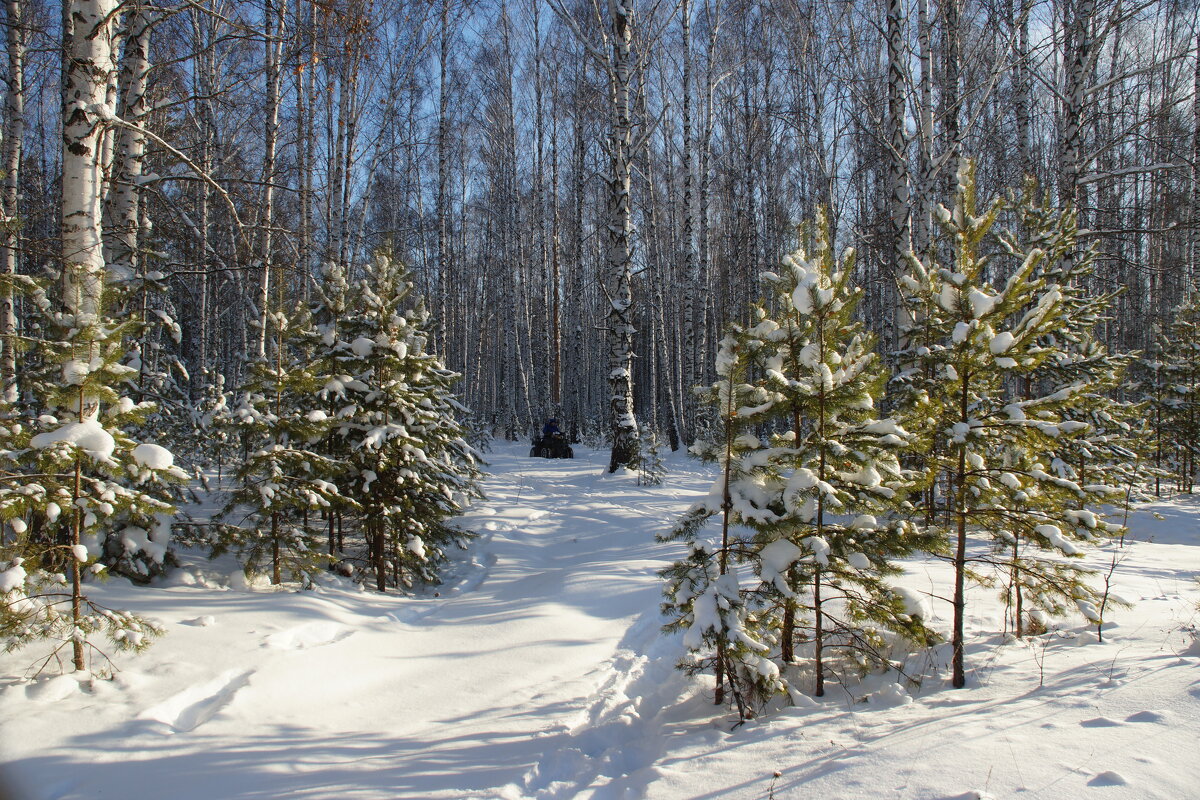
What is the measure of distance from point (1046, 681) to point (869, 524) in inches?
58.1

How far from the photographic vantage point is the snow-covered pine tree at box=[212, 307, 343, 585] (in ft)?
19.4

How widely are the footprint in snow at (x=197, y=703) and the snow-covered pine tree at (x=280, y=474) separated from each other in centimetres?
202

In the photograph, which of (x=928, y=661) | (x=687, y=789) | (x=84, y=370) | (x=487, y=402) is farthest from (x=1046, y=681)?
(x=487, y=402)

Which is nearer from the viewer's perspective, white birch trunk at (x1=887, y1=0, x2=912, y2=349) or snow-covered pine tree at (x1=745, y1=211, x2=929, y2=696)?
snow-covered pine tree at (x1=745, y1=211, x2=929, y2=696)

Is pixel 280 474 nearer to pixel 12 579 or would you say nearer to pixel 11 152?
pixel 12 579

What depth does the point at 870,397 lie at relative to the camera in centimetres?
376

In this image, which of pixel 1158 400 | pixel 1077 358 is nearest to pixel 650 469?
pixel 1077 358

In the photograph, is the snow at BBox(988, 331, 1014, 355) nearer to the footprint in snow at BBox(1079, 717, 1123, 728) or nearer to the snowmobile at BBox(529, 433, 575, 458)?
the footprint in snow at BBox(1079, 717, 1123, 728)

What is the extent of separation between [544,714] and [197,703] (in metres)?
2.20

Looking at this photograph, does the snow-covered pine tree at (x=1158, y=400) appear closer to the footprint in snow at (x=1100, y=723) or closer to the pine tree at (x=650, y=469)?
the pine tree at (x=650, y=469)

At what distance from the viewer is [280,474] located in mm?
5840

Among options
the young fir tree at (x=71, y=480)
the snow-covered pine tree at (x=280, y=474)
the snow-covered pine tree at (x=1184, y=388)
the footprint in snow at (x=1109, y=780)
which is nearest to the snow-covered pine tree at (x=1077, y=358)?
the snow-covered pine tree at (x=1184, y=388)

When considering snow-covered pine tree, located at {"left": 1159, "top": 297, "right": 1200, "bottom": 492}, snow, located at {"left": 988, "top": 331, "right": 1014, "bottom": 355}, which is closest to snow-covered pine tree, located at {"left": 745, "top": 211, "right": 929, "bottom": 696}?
snow, located at {"left": 988, "top": 331, "right": 1014, "bottom": 355}

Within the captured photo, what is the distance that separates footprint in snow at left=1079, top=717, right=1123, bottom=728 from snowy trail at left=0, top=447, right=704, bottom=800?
2.53 meters
